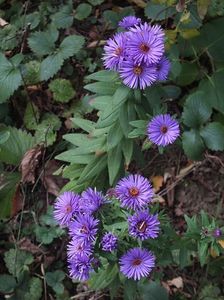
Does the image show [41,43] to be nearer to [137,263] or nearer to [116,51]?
[116,51]

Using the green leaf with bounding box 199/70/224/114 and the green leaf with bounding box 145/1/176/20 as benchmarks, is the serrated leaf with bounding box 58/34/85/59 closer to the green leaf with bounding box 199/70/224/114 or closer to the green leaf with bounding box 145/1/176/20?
the green leaf with bounding box 145/1/176/20

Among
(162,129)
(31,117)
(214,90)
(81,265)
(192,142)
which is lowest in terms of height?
(81,265)

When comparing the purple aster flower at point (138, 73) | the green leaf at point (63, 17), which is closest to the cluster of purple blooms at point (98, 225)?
the purple aster flower at point (138, 73)

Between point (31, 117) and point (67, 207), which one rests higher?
point (31, 117)

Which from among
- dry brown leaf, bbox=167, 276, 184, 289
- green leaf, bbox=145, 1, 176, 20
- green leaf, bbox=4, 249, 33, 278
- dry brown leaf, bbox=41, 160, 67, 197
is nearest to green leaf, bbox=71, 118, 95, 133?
dry brown leaf, bbox=41, 160, 67, 197

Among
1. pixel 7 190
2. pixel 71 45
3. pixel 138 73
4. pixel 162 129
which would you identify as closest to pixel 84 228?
pixel 162 129
